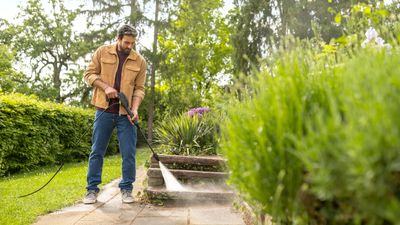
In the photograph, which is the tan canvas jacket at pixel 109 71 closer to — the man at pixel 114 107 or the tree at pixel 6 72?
the man at pixel 114 107

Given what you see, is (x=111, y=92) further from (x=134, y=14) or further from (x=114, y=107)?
(x=134, y=14)

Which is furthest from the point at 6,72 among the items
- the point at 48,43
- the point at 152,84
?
the point at 152,84

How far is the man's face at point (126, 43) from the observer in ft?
13.2

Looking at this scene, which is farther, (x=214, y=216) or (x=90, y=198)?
(x=90, y=198)

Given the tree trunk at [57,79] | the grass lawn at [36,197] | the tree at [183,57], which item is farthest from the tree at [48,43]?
the grass lawn at [36,197]

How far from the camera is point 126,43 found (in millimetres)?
4043

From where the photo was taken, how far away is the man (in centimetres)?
403

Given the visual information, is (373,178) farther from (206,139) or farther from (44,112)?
(44,112)

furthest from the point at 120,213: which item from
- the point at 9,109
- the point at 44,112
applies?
the point at 44,112

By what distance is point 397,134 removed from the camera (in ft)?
2.54

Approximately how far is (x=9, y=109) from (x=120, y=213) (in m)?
4.55

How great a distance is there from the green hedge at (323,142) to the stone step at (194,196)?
244cm

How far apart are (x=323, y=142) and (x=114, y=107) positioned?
3399mm

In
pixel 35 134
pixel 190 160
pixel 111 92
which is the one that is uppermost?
pixel 111 92
